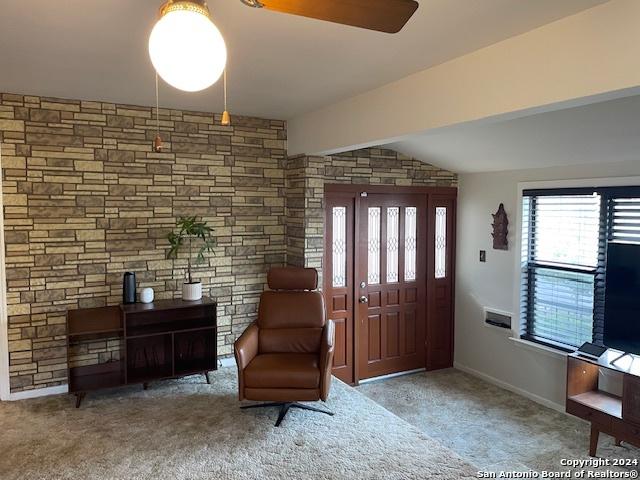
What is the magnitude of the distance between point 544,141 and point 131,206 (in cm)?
354

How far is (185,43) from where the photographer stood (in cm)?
133

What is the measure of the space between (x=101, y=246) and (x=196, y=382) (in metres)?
1.44

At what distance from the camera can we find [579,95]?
2143 millimetres

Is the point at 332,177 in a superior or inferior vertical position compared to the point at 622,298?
superior

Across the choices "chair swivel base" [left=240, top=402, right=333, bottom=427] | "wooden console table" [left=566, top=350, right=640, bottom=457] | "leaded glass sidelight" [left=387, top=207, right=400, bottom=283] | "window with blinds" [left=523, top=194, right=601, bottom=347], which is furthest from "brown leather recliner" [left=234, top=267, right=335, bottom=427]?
"window with blinds" [left=523, top=194, right=601, bottom=347]

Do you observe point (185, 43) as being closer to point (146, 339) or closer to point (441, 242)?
point (146, 339)

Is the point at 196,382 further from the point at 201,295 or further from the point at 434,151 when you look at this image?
the point at 434,151

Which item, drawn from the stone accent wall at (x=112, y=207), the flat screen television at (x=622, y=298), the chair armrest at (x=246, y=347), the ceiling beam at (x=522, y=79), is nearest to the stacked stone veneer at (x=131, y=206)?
the stone accent wall at (x=112, y=207)

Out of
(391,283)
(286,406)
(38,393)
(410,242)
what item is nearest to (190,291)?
(286,406)

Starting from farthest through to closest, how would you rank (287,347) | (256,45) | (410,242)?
(410,242) → (287,347) → (256,45)

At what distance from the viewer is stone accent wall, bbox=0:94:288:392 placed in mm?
3840

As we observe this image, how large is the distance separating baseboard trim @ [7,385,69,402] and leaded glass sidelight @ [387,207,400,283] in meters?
3.28

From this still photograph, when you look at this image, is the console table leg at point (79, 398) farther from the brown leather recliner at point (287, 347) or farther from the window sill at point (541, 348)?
the window sill at point (541, 348)

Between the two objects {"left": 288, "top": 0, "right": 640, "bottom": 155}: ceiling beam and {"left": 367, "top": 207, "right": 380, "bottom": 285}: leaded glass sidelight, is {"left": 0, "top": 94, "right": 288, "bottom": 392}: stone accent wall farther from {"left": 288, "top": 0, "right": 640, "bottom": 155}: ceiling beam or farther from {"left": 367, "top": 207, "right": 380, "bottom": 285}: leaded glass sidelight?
{"left": 288, "top": 0, "right": 640, "bottom": 155}: ceiling beam
